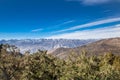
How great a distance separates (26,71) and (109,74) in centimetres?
1588

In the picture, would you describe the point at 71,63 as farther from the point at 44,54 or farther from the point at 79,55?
the point at 44,54

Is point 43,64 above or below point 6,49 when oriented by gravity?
below

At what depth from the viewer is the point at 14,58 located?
50344mm

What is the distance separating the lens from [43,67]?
5172cm

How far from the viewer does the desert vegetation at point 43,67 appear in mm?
48191

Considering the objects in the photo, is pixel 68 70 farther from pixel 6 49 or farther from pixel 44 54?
pixel 6 49

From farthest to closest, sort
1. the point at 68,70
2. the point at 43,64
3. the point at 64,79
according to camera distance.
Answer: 1. the point at 43,64
2. the point at 68,70
3. the point at 64,79

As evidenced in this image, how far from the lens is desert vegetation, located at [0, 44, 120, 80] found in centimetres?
4819

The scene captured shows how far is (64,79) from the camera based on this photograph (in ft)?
148

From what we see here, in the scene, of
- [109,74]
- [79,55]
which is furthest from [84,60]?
[109,74]

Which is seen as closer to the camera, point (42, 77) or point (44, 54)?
point (42, 77)

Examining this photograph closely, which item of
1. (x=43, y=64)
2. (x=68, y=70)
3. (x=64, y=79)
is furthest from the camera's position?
(x=43, y=64)

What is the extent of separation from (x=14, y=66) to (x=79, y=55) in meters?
13.3

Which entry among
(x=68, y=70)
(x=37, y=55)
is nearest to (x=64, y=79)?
(x=68, y=70)
